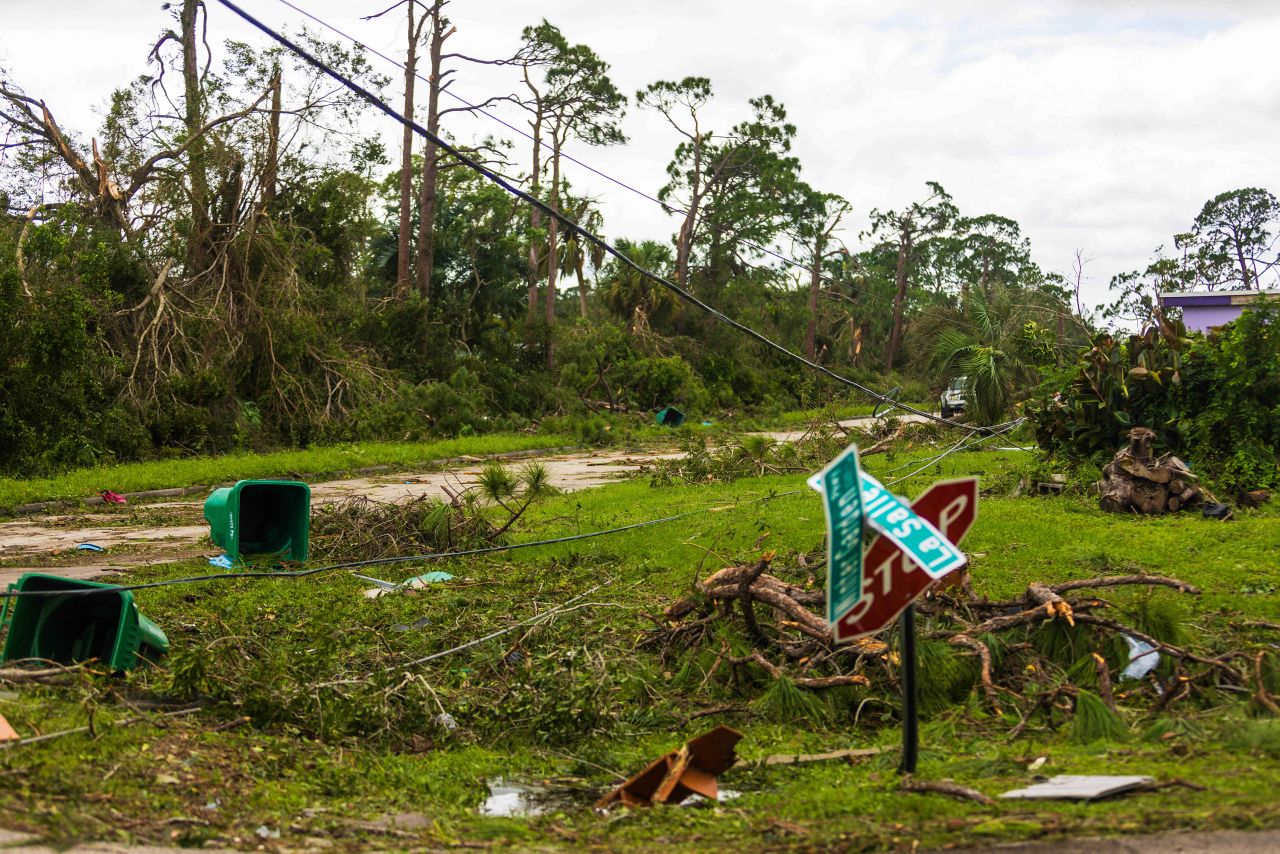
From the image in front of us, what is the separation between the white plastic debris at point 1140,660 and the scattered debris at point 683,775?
6.96ft

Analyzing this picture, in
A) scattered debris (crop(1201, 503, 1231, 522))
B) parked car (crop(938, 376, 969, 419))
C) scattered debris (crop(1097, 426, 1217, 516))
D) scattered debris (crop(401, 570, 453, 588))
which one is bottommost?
scattered debris (crop(401, 570, 453, 588))

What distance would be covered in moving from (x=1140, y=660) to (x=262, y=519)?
26.2 ft

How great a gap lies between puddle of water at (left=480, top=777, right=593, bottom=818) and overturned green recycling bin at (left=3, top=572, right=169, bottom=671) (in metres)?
2.29

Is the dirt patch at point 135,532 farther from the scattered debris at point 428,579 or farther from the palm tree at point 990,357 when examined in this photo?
the palm tree at point 990,357

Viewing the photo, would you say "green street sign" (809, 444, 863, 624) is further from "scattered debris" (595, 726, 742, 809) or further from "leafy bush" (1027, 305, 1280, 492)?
"leafy bush" (1027, 305, 1280, 492)

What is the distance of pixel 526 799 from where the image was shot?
473cm

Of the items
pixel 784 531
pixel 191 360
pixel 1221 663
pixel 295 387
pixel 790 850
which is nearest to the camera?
pixel 790 850

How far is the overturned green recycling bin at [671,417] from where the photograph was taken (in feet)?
103

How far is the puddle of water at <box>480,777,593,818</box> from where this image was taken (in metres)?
4.55

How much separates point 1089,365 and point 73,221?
18.3m

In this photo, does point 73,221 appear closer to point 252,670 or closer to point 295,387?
point 295,387

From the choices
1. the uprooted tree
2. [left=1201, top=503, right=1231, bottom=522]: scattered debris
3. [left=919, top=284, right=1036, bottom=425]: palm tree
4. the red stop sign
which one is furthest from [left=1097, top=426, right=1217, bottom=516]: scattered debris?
[left=919, top=284, right=1036, bottom=425]: palm tree

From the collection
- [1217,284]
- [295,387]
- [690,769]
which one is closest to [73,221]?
[295,387]

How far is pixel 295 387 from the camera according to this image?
75.9 ft
